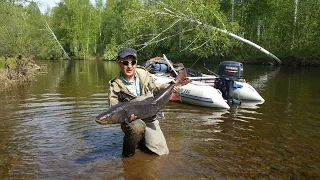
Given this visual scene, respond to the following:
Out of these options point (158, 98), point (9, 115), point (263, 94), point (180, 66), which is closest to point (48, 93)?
point (9, 115)

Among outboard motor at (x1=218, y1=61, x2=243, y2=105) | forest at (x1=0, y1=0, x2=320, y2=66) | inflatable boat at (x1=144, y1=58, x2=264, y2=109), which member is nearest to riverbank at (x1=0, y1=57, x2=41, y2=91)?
forest at (x1=0, y1=0, x2=320, y2=66)

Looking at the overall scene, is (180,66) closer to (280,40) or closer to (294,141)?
(294,141)

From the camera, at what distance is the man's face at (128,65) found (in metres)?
5.22

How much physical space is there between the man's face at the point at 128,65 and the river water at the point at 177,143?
1.57 meters

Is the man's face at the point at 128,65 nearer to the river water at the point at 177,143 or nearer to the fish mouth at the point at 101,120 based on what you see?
the fish mouth at the point at 101,120

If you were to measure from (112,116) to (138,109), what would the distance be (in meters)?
0.52

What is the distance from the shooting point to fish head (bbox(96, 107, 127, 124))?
4492 millimetres

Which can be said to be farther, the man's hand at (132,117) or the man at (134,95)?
the man at (134,95)

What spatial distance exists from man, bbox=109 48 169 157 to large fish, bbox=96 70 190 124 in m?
0.13

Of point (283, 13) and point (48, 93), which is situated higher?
point (283, 13)

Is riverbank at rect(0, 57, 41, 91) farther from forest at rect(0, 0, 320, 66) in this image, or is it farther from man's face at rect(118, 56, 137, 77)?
man's face at rect(118, 56, 137, 77)

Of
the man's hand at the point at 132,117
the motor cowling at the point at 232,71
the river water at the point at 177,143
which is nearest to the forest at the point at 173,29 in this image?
the river water at the point at 177,143

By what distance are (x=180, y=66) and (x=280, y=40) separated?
23.1 m

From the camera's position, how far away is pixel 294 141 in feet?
23.1
